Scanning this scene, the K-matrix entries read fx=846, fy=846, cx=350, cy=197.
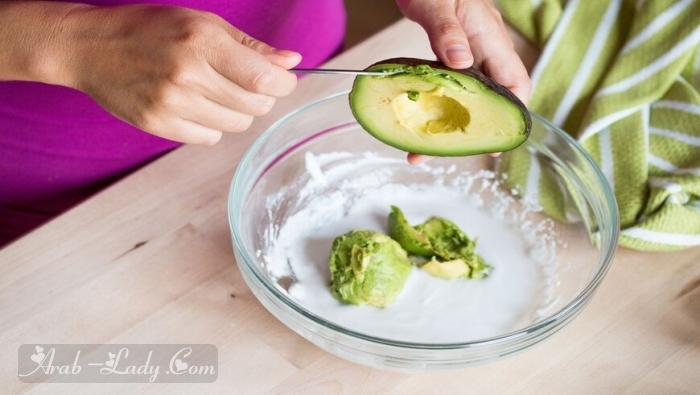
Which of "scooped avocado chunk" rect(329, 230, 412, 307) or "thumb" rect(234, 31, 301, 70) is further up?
"thumb" rect(234, 31, 301, 70)

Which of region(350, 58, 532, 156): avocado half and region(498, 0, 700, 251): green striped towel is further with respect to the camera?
region(498, 0, 700, 251): green striped towel

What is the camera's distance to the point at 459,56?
2.75 feet

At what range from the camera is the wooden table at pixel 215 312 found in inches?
33.6

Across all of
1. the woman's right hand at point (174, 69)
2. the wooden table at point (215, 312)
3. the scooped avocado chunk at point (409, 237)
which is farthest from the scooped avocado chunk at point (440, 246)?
the woman's right hand at point (174, 69)

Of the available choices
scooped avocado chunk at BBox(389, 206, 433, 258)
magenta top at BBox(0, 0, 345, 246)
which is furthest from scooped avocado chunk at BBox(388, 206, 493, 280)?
magenta top at BBox(0, 0, 345, 246)

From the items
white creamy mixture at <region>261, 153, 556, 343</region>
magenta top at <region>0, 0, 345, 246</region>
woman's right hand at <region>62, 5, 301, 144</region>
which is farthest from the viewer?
magenta top at <region>0, 0, 345, 246</region>

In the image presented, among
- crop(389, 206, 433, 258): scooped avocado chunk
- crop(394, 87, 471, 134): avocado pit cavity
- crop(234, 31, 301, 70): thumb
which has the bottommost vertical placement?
crop(389, 206, 433, 258): scooped avocado chunk

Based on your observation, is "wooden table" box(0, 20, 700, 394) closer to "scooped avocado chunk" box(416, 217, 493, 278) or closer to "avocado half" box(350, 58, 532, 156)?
"scooped avocado chunk" box(416, 217, 493, 278)

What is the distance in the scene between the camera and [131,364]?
859mm

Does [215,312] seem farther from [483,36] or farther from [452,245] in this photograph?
[483,36]

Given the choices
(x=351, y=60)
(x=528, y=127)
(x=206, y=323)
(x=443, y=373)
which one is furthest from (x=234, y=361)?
(x=351, y=60)

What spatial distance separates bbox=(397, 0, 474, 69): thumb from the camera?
0.84 m

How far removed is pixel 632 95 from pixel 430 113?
36 centimetres

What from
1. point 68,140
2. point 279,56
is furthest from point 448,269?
point 68,140
